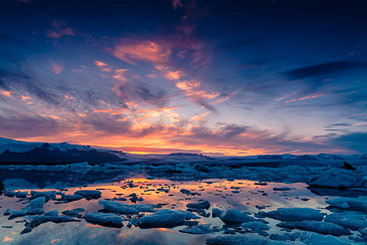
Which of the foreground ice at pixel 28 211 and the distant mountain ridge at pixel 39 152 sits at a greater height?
the distant mountain ridge at pixel 39 152

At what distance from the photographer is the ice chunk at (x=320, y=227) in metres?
3.58

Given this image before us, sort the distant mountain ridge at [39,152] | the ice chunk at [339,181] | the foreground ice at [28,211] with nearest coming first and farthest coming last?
the foreground ice at [28,211] < the ice chunk at [339,181] < the distant mountain ridge at [39,152]

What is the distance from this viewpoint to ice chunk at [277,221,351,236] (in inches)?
141

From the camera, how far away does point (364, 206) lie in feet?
18.6

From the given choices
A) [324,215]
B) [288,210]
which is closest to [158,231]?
[288,210]

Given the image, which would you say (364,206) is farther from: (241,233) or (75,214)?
(75,214)

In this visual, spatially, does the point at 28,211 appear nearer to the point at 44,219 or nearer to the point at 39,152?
the point at 44,219

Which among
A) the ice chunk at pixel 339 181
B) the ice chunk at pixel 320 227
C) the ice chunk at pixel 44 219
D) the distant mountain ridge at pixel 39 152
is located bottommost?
the ice chunk at pixel 320 227

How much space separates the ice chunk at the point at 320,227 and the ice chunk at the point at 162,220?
181cm

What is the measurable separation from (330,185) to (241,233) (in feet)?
29.0

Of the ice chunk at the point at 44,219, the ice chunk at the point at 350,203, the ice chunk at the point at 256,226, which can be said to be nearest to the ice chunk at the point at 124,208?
the ice chunk at the point at 44,219

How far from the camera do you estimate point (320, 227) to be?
371 cm

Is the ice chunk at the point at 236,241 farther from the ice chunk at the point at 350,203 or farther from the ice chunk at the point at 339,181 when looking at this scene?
the ice chunk at the point at 339,181

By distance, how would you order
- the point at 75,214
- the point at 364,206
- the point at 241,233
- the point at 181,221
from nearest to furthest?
1. the point at 241,233
2. the point at 181,221
3. the point at 75,214
4. the point at 364,206
